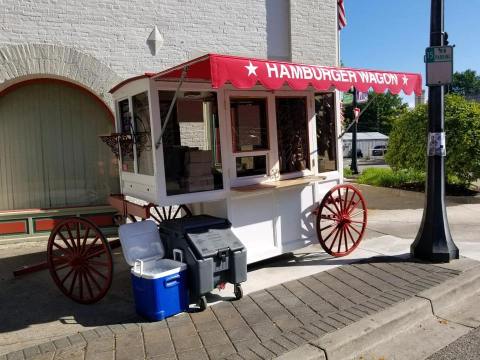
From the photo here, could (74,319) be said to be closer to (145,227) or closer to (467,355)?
(145,227)

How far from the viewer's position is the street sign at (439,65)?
5.62 m

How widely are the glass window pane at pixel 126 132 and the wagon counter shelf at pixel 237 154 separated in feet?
0.05

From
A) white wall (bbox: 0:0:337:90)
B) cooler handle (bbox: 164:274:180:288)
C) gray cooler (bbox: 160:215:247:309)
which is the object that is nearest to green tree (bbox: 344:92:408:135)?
white wall (bbox: 0:0:337:90)

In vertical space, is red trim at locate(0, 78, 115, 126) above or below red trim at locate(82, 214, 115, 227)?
above

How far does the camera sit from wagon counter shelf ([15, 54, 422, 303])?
481cm

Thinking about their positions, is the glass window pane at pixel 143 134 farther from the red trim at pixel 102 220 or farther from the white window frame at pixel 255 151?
the red trim at pixel 102 220

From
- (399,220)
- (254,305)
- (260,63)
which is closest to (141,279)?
(254,305)

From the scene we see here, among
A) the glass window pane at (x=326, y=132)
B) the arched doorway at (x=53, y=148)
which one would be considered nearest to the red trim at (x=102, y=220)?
the arched doorway at (x=53, y=148)

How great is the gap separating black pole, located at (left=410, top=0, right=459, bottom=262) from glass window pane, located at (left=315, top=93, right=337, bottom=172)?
125cm

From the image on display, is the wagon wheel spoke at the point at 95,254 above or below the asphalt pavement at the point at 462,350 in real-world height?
above

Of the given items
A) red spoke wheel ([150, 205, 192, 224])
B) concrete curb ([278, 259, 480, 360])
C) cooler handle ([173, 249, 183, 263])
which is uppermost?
red spoke wheel ([150, 205, 192, 224])

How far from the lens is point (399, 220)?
8.57 metres

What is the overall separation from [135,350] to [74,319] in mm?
1068

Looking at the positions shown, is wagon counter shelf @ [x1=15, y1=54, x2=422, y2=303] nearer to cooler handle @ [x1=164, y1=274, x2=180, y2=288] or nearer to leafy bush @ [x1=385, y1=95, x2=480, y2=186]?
cooler handle @ [x1=164, y1=274, x2=180, y2=288]
